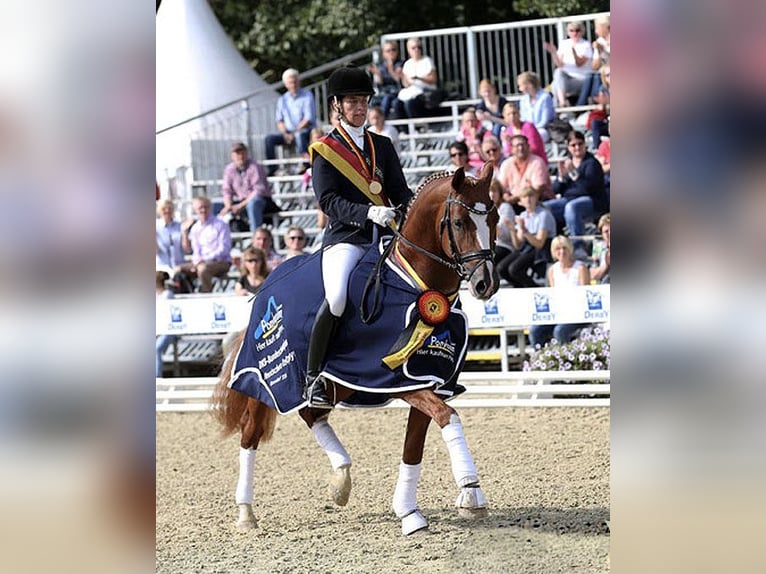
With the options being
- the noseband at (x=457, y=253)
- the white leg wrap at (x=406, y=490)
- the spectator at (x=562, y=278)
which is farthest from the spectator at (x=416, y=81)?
the white leg wrap at (x=406, y=490)

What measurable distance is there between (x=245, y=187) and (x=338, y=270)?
8.77m

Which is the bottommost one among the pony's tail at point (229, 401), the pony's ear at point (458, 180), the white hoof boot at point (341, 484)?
the white hoof boot at point (341, 484)

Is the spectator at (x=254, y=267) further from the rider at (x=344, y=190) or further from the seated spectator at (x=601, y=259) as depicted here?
the rider at (x=344, y=190)

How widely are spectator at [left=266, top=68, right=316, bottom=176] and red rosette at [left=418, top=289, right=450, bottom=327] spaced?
32.0 ft

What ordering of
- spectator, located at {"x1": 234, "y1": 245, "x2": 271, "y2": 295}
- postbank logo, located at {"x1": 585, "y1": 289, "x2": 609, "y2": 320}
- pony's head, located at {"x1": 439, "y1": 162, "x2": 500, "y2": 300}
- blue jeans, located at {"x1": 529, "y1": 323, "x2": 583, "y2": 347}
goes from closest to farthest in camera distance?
pony's head, located at {"x1": 439, "y1": 162, "x2": 500, "y2": 300}, postbank logo, located at {"x1": 585, "y1": 289, "x2": 609, "y2": 320}, blue jeans, located at {"x1": 529, "y1": 323, "x2": 583, "y2": 347}, spectator, located at {"x1": 234, "y1": 245, "x2": 271, "y2": 295}

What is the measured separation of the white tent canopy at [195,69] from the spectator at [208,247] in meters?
3.83

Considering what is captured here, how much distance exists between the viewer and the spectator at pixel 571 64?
14.3 metres

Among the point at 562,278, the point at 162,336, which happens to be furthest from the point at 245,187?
the point at 562,278

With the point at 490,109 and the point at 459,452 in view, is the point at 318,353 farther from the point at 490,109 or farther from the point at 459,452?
the point at 490,109

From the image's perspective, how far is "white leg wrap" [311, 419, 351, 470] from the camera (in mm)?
6957

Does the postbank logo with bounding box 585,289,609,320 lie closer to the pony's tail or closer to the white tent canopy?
the pony's tail

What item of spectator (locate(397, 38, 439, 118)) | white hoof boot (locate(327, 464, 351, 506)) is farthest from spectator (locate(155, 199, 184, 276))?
white hoof boot (locate(327, 464, 351, 506))
